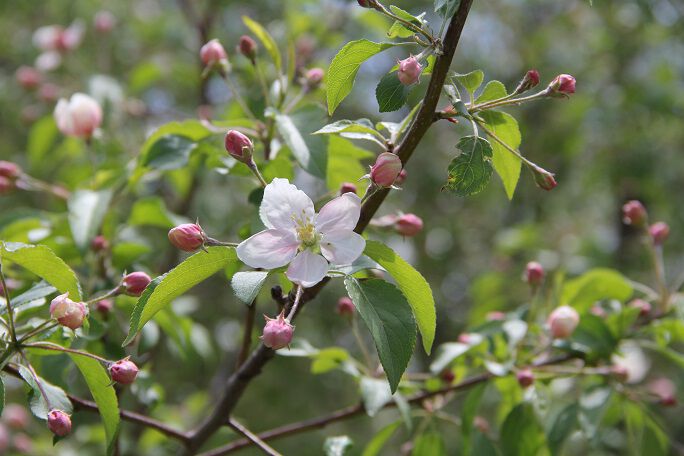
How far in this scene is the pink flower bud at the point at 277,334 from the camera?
41.4 inches

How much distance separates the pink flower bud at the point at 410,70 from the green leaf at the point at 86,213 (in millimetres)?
870

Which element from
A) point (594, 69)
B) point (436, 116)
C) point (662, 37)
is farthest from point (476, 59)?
point (436, 116)

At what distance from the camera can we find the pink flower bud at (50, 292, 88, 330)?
1.14 metres

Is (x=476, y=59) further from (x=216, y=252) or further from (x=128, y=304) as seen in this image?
(x=216, y=252)

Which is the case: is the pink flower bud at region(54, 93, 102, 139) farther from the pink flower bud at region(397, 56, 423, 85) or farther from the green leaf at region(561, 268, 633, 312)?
the green leaf at region(561, 268, 633, 312)

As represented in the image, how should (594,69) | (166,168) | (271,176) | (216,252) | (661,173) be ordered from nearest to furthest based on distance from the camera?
(216,252)
(271,176)
(166,168)
(661,173)
(594,69)

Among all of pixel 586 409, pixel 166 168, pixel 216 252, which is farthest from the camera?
pixel 586 409

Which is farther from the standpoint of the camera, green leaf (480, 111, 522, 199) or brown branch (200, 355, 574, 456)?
brown branch (200, 355, 574, 456)

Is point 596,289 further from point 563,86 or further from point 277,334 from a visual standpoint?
point 277,334

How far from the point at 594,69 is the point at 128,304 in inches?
152

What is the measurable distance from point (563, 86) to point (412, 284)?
0.38 m

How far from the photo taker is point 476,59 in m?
4.93

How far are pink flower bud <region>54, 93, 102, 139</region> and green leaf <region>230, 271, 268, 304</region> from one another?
101cm

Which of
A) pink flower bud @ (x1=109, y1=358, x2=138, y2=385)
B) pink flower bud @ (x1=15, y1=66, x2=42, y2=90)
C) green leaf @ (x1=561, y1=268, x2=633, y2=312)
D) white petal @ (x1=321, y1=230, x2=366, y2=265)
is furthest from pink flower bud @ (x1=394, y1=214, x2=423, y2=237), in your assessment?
pink flower bud @ (x1=15, y1=66, x2=42, y2=90)
